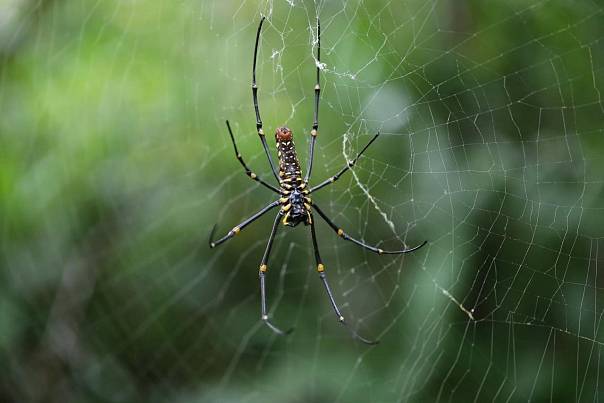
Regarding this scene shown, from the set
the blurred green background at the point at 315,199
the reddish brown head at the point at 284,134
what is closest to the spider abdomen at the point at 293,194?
the reddish brown head at the point at 284,134

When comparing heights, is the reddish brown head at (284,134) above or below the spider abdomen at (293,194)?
above

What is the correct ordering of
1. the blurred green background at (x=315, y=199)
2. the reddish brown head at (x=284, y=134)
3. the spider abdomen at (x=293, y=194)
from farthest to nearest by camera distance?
1. the spider abdomen at (x=293, y=194)
2. the reddish brown head at (x=284, y=134)
3. the blurred green background at (x=315, y=199)

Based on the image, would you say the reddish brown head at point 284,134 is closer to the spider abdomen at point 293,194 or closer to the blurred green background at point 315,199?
the spider abdomen at point 293,194

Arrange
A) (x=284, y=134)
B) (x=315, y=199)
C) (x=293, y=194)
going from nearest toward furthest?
(x=284, y=134) < (x=293, y=194) < (x=315, y=199)

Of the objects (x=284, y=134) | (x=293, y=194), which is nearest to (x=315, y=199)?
(x=293, y=194)

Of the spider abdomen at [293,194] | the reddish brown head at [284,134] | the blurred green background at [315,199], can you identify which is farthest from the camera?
the spider abdomen at [293,194]

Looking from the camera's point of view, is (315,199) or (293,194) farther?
(315,199)

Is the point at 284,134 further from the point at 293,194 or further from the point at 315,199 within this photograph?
the point at 315,199

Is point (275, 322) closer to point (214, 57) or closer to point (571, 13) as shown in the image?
point (214, 57)

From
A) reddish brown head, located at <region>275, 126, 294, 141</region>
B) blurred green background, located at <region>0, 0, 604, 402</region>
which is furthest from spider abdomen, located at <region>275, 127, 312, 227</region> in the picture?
blurred green background, located at <region>0, 0, 604, 402</region>

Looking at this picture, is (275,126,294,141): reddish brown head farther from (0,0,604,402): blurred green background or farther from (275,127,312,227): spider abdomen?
(0,0,604,402): blurred green background
